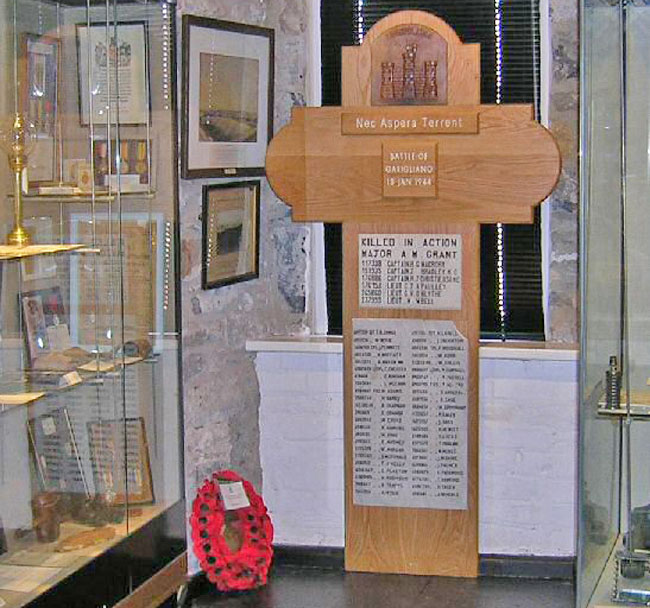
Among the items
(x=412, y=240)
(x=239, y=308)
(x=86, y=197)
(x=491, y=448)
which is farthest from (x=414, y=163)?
(x=86, y=197)

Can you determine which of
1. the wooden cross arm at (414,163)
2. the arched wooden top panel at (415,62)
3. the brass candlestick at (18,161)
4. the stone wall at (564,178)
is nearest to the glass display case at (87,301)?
the brass candlestick at (18,161)

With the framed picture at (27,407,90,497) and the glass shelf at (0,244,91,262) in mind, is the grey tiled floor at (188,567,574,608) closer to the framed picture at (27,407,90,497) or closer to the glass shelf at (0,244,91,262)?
the framed picture at (27,407,90,497)

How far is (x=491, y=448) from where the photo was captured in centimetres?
515

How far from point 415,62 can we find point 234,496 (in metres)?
1.81

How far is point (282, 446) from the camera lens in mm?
5359

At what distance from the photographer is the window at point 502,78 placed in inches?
213

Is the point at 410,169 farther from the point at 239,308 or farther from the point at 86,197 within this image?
the point at 86,197

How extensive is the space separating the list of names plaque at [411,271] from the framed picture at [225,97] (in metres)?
0.63

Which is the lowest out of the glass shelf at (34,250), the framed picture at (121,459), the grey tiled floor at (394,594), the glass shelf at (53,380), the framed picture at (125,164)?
the grey tiled floor at (394,594)

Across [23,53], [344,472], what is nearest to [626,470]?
[344,472]

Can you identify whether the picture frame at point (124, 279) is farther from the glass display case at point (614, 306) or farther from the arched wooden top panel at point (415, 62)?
the glass display case at point (614, 306)

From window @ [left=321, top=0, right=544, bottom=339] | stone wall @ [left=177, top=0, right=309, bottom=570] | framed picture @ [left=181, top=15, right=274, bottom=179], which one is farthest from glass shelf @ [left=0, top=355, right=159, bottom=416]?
window @ [left=321, top=0, right=544, bottom=339]

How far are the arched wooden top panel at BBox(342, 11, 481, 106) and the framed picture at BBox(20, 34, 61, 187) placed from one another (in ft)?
4.79

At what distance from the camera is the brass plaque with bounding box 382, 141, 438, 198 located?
16.0 ft
